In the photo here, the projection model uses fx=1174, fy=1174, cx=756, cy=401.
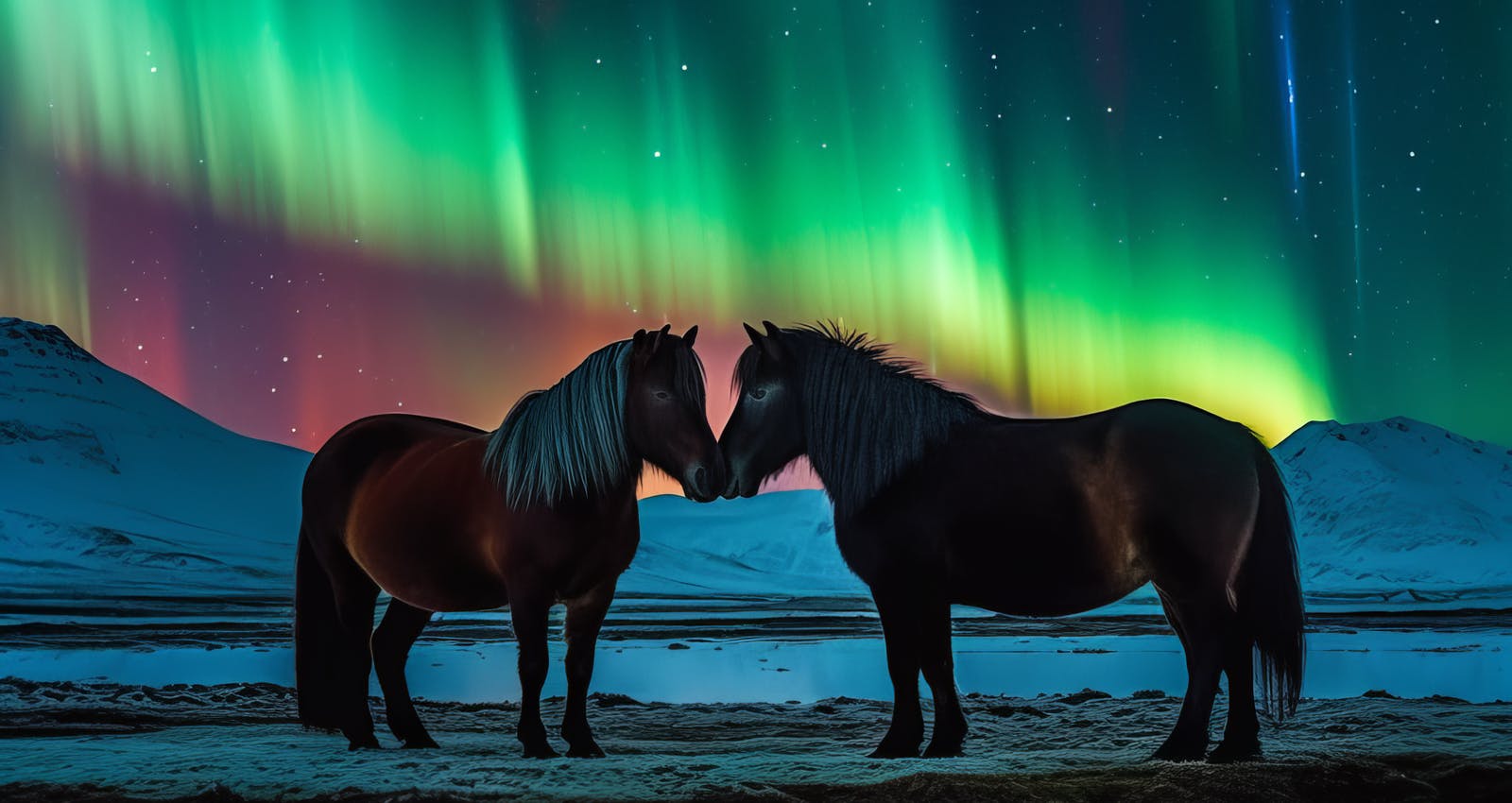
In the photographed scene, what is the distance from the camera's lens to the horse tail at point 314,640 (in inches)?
296

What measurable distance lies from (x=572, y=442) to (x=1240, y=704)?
12.7ft

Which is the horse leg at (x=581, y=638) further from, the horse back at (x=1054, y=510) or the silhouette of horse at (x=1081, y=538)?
the horse back at (x=1054, y=510)

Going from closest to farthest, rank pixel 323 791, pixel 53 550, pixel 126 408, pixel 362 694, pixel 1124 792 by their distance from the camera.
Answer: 1. pixel 1124 792
2. pixel 323 791
3. pixel 362 694
4. pixel 53 550
5. pixel 126 408

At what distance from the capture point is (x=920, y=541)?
20.6ft

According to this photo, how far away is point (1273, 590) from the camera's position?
6.34m

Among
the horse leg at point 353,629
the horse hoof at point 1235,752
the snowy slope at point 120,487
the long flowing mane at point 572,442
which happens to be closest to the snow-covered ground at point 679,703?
the horse hoof at point 1235,752

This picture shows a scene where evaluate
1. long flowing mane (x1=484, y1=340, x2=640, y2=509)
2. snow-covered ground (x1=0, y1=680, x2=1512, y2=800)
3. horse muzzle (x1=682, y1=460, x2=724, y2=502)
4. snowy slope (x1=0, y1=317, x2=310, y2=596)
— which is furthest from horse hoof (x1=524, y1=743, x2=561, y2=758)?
snowy slope (x1=0, y1=317, x2=310, y2=596)

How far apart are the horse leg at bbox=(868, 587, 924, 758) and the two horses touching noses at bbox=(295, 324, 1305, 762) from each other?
1 cm

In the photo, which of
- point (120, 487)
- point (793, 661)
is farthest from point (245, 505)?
point (793, 661)

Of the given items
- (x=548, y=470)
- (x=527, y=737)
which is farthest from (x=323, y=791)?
(x=548, y=470)

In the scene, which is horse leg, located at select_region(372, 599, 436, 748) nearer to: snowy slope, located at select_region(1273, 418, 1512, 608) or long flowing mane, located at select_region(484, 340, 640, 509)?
long flowing mane, located at select_region(484, 340, 640, 509)

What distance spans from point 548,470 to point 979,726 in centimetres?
385

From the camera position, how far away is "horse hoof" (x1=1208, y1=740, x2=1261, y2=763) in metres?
6.14

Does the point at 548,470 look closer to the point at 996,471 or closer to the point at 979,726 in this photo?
the point at 996,471
